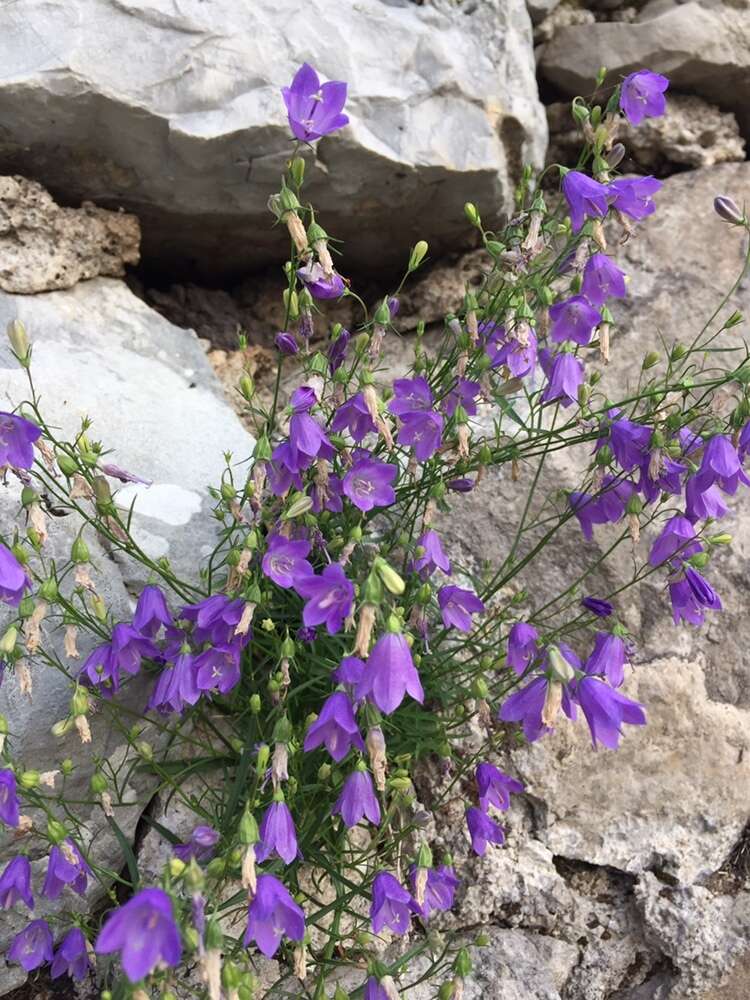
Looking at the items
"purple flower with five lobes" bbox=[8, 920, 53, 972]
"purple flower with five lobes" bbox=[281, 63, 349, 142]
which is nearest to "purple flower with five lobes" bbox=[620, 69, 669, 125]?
"purple flower with five lobes" bbox=[281, 63, 349, 142]

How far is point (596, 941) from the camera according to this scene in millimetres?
2367

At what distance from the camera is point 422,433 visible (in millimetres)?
2131

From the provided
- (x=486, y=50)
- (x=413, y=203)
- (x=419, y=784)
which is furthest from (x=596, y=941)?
(x=486, y=50)

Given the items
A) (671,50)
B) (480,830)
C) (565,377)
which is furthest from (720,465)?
(671,50)

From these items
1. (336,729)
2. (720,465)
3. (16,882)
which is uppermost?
(720,465)

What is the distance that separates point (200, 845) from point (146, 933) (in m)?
0.64

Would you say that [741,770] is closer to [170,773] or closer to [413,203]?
[170,773]

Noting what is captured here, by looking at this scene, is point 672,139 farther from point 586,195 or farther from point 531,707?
point 531,707

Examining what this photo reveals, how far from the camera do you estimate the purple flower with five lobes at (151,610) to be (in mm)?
2139

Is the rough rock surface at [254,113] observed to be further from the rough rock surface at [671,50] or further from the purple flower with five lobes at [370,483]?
the purple flower with five lobes at [370,483]

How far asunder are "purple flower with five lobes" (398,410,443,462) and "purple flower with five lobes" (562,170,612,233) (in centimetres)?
58

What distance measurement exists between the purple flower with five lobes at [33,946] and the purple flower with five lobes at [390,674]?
3.29 feet

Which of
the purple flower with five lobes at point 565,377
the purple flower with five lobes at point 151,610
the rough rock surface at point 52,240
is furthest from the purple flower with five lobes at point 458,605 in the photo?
the rough rock surface at point 52,240

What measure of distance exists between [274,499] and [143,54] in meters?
1.54
